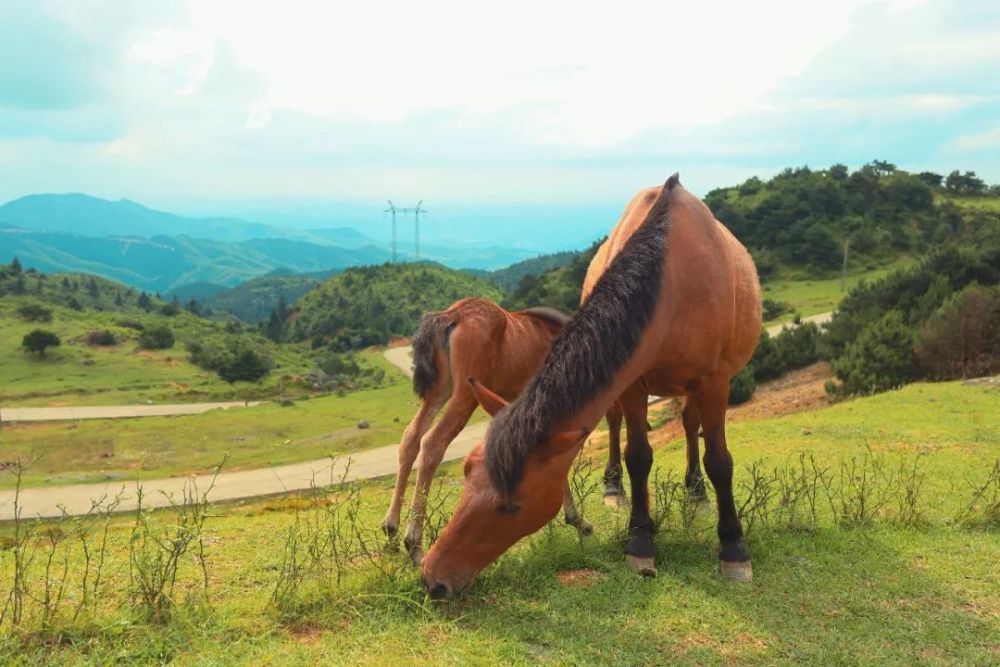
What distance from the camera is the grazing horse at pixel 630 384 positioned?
3920 mm

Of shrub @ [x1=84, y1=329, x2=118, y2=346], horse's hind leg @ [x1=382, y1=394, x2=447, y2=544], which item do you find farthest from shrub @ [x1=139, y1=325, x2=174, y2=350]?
horse's hind leg @ [x1=382, y1=394, x2=447, y2=544]

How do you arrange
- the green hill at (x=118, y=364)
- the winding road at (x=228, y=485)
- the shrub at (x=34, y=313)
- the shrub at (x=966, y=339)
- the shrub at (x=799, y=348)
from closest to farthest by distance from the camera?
1. the winding road at (x=228, y=485)
2. the shrub at (x=966, y=339)
3. the shrub at (x=799, y=348)
4. the green hill at (x=118, y=364)
5. the shrub at (x=34, y=313)

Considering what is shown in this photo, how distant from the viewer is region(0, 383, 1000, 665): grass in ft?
11.9

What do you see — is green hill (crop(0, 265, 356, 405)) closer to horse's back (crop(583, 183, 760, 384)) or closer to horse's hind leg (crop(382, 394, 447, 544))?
horse's hind leg (crop(382, 394, 447, 544))

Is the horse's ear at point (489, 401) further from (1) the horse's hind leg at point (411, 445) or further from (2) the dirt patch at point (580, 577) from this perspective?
(2) the dirt patch at point (580, 577)

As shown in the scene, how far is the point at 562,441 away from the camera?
3.88m

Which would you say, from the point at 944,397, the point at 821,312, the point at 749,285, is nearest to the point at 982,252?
the point at 821,312

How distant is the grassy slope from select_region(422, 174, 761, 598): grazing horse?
54.0 metres

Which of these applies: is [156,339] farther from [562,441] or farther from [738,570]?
[562,441]

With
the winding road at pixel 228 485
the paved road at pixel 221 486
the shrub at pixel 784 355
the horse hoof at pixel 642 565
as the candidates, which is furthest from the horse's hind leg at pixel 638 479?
the shrub at pixel 784 355

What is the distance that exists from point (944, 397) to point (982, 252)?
1979 centimetres

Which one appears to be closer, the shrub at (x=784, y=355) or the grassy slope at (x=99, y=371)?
the shrub at (x=784, y=355)

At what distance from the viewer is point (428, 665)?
3.45 m

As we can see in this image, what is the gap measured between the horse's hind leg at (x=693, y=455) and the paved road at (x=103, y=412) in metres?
44.6
